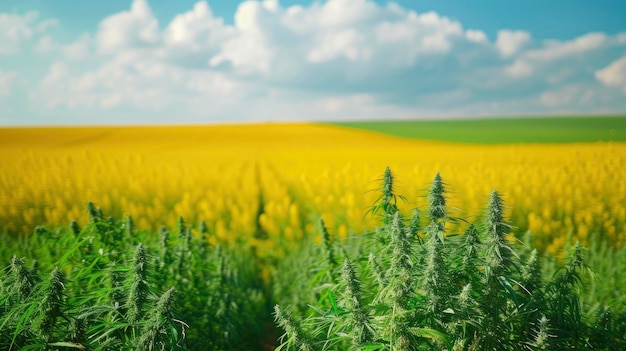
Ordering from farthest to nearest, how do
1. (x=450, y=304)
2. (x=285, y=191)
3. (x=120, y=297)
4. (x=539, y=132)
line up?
(x=539, y=132) < (x=285, y=191) < (x=120, y=297) < (x=450, y=304)

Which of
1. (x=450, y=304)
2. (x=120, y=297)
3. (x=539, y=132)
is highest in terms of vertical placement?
(x=539, y=132)

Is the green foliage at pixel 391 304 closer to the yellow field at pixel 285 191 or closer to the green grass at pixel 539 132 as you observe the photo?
the yellow field at pixel 285 191

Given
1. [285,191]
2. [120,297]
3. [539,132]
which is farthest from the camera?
[539,132]

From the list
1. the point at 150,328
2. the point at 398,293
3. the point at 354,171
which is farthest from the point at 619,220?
the point at 150,328

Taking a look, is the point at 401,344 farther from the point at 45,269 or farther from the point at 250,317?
the point at 45,269

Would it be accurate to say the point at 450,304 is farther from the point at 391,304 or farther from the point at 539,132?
the point at 539,132

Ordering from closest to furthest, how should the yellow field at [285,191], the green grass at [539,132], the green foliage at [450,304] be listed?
the green foliage at [450,304] < the yellow field at [285,191] < the green grass at [539,132]

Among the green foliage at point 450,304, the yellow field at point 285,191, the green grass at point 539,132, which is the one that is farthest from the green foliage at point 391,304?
the green grass at point 539,132

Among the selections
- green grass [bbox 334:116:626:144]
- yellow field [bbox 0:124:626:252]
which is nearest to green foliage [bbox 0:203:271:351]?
yellow field [bbox 0:124:626:252]

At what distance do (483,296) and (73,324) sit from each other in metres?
1.99

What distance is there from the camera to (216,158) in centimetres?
991

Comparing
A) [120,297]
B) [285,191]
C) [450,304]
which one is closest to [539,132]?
[285,191]

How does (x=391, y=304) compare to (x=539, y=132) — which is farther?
(x=539, y=132)

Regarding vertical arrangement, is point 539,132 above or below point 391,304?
above
